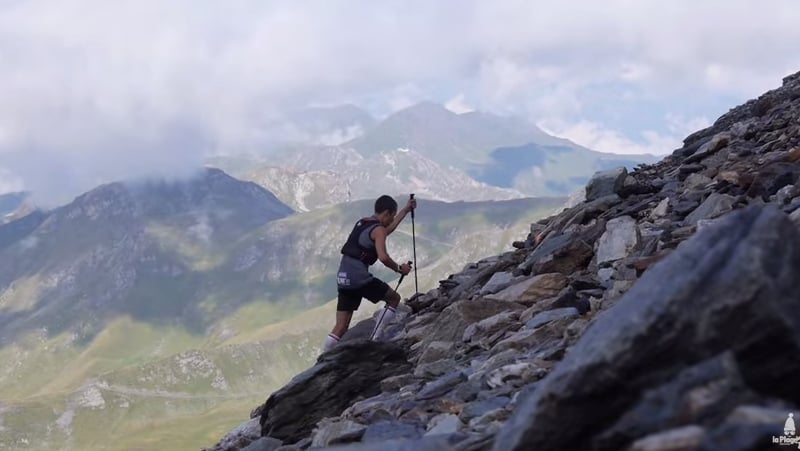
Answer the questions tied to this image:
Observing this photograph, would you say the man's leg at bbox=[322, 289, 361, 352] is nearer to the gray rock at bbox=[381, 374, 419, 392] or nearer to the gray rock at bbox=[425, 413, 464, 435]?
the gray rock at bbox=[381, 374, 419, 392]

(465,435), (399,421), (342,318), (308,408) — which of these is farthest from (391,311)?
(465,435)

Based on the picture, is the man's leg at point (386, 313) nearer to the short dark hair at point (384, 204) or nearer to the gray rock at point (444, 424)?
the short dark hair at point (384, 204)

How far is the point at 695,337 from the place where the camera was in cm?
750

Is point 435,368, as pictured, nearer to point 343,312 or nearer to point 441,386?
point 441,386

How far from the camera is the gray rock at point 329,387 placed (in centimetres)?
1814

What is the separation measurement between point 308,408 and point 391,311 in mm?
6212

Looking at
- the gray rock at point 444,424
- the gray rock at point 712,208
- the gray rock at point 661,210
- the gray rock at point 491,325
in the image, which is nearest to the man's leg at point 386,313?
the gray rock at point 491,325

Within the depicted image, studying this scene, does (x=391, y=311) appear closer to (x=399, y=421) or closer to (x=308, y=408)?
(x=308, y=408)

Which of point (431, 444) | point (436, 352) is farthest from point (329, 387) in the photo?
point (431, 444)

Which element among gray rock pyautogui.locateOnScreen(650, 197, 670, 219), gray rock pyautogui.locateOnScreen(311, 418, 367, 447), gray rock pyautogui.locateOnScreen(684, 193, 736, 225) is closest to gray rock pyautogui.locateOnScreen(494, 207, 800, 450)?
gray rock pyautogui.locateOnScreen(311, 418, 367, 447)

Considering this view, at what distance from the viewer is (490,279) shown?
2480cm

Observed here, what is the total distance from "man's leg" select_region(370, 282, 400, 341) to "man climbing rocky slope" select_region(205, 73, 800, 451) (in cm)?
31

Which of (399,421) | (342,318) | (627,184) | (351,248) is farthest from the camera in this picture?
(627,184)

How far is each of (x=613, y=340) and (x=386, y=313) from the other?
16749 millimetres
